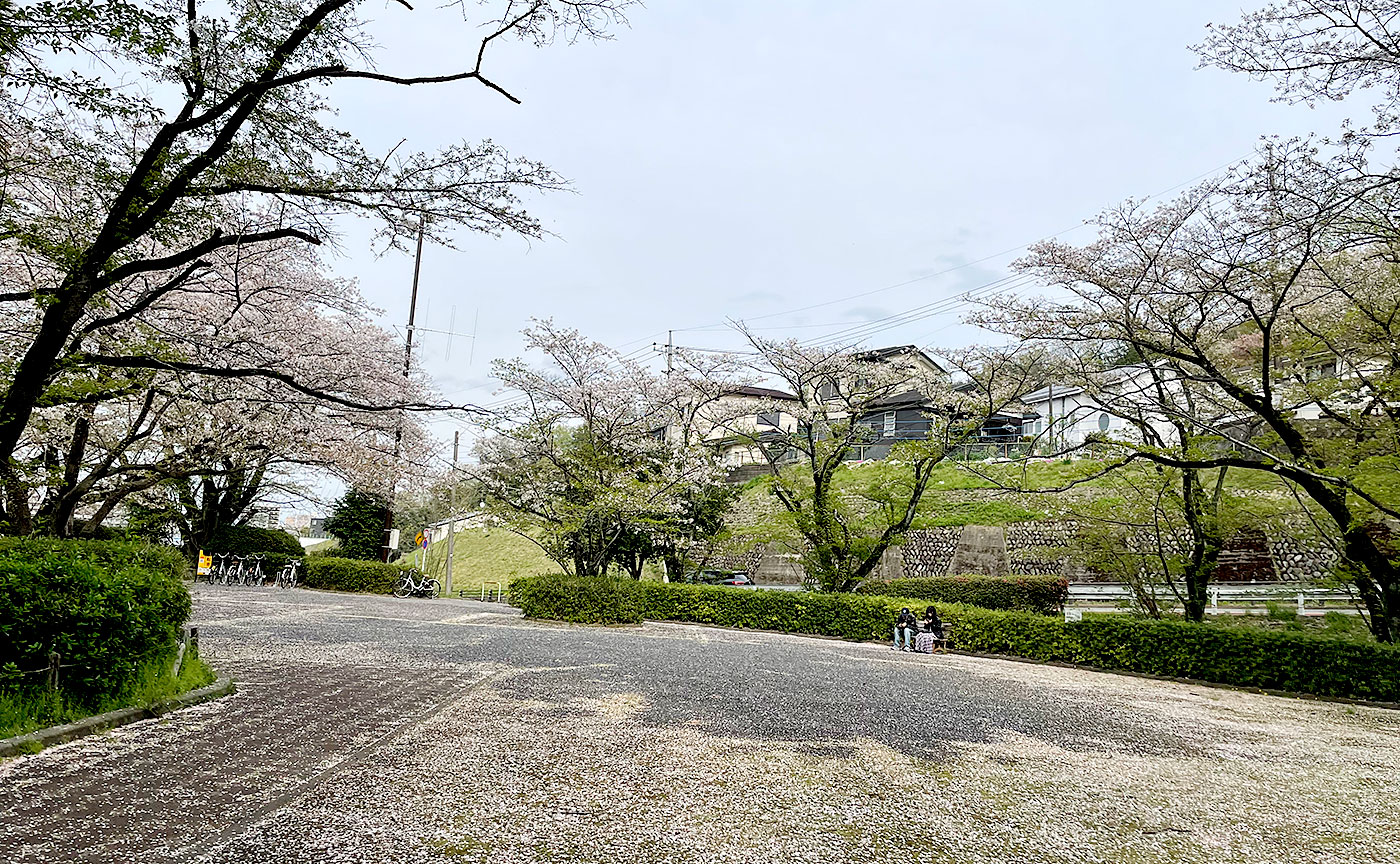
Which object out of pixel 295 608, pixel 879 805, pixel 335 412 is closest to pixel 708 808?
pixel 879 805

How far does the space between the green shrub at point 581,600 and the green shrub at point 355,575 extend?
7.87 metres

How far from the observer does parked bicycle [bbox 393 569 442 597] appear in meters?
21.7

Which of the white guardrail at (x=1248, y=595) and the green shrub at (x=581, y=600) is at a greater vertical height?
the white guardrail at (x=1248, y=595)

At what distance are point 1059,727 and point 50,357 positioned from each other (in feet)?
25.9

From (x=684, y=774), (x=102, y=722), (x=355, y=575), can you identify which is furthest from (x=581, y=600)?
(x=684, y=774)

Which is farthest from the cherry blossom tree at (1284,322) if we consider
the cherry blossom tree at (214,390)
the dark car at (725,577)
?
the dark car at (725,577)

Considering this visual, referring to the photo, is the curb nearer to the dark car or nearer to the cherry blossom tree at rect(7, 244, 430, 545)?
the cherry blossom tree at rect(7, 244, 430, 545)

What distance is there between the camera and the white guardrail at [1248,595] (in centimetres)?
1552

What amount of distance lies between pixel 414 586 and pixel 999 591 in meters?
14.3

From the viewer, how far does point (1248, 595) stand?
639 inches

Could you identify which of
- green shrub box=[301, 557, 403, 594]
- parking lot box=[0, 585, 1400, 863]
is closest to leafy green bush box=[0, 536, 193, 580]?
parking lot box=[0, 585, 1400, 863]

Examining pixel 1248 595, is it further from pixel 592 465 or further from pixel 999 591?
pixel 592 465

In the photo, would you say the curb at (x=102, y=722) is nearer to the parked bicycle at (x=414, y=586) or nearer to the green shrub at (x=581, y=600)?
the green shrub at (x=581, y=600)

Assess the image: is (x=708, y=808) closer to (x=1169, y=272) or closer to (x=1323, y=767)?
(x=1323, y=767)
